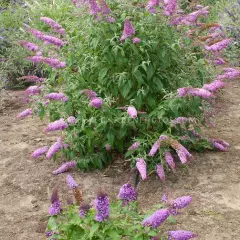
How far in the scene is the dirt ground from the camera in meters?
3.62

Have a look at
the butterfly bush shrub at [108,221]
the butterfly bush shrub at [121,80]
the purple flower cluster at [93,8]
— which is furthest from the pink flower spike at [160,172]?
the purple flower cluster at [93,8]

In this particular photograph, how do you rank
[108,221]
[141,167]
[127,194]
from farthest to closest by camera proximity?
[141,167] < [127,194] < [108,221]

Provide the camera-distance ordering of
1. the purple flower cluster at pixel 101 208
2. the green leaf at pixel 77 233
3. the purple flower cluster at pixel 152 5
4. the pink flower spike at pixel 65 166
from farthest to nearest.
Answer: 1. the pink flower spike at pixel 65 166
2. the purple flower cluster at pixel 152 5
3. the green leaf at pixel 77 233
4. the purple flower cluster at pixel 101 208

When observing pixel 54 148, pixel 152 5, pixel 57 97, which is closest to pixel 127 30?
pixel 152 5

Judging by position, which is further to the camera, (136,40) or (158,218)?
(136,40)

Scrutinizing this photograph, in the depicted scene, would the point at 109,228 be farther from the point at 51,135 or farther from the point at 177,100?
the point at 51,135

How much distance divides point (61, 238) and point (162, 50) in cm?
203

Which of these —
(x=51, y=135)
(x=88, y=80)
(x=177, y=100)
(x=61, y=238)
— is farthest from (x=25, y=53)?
(x=61, y=238)

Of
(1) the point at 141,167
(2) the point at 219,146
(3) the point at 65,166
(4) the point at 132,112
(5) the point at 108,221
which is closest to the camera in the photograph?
(5) the point at 108,221

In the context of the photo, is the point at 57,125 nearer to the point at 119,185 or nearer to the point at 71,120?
the point at 71,120

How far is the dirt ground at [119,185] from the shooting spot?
143 inches

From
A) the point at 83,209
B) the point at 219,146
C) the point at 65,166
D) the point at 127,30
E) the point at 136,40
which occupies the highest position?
the point at 127,30

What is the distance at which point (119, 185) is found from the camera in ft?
14.1

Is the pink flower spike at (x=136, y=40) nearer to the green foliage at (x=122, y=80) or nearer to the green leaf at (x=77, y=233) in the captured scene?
the green foliage at (x=122, y=80)
